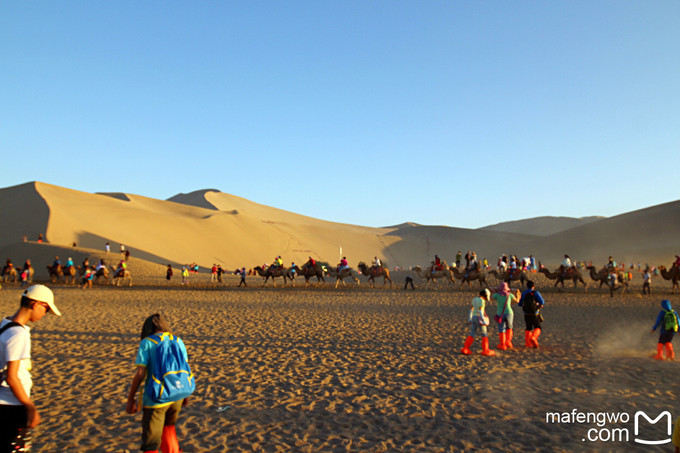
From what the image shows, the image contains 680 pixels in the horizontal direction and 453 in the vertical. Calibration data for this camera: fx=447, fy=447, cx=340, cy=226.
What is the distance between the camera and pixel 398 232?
404 ft

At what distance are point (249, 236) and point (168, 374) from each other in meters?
76.3

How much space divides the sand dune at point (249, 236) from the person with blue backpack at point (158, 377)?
50.9 meters

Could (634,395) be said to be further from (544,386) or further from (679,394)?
(544,386)

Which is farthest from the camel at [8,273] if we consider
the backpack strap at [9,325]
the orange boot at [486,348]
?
the backpack strap at [9,325]

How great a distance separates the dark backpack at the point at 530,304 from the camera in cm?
1209

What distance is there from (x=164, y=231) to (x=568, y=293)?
5703 centimetres

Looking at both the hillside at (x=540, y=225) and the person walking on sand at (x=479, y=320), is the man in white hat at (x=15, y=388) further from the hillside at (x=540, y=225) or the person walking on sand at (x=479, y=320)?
the hillside at (x=540, y=225)

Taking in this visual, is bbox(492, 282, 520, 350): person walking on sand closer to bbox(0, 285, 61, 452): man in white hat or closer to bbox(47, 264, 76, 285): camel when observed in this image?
bbox(0, 285, 61, 452): man in white hat

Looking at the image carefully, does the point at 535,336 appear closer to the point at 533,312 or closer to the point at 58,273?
the point at 533,312

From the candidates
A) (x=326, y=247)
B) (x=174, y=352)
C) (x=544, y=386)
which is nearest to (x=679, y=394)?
(x=544, y=386)

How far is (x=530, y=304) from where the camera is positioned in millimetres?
12117

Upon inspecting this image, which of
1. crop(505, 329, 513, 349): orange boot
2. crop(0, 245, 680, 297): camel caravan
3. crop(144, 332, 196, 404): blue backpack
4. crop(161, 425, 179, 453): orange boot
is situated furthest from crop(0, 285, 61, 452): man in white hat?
crop(0, 245, 680, 297): camel caravan

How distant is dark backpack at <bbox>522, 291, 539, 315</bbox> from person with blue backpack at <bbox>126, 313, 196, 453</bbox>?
1011cm

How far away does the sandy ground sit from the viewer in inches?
246
